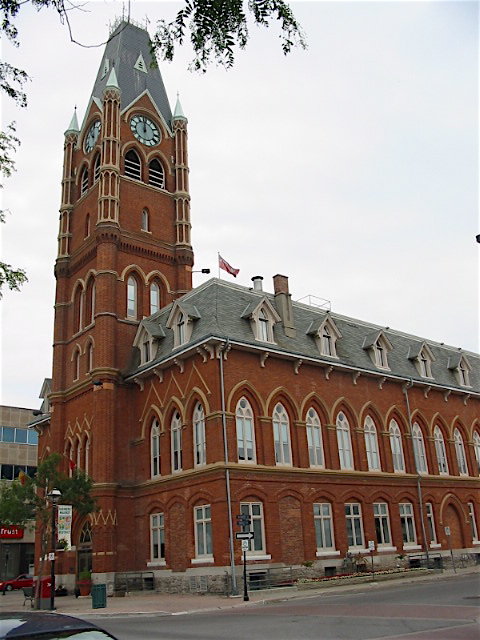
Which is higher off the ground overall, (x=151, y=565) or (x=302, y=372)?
(x=302, y=372)

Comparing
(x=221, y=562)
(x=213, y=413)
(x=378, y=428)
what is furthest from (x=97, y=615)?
(x=378, y=428)

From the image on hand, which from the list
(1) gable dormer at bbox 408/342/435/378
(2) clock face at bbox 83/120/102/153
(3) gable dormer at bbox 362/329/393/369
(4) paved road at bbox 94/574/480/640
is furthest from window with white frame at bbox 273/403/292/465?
(2) clock face at bbox 83/120/102/153

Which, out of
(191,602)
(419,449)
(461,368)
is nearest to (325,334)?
(419,449)

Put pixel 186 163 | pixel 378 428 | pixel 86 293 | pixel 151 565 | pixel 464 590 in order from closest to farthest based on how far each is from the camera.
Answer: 1. pixel 464 590
2. pixel 151 565
3. pixel 378 428
4. pixel 86 293
5. pixel 186 163

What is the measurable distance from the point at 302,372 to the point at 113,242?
1419 cm

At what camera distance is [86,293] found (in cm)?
4050

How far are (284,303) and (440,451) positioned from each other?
1475cm

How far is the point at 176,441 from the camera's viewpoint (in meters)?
32.4

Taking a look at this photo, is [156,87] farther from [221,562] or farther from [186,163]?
[221,562]

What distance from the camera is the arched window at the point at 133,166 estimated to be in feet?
141

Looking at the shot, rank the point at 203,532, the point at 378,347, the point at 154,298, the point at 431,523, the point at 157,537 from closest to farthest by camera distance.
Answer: the point at 203,532 < the point at 157,537 < the point at 431,523 < the point at 378,347 < the point at 154,298

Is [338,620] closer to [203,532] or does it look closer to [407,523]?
[203,532]

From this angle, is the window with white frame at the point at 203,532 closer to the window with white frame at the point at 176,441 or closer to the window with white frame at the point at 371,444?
the window with white frame at the point at 176,441

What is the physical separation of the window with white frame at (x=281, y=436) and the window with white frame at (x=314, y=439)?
1.46 m
